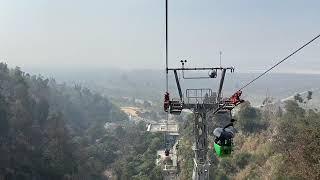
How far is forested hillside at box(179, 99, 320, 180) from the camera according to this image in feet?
78.3

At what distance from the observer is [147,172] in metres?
48.5

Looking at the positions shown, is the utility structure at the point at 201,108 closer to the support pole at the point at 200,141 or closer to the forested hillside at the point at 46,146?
the support pole at the point at 200,141

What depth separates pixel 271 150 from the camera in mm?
35000

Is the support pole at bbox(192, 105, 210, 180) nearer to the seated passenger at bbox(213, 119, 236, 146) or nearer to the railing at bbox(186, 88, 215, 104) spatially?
the railing at bbox(186, 88, 215, 104)

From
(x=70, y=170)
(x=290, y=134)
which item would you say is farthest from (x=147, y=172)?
(x=290, y=134)

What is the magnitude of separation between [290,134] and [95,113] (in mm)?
91075

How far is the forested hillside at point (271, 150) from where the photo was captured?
2386 cm

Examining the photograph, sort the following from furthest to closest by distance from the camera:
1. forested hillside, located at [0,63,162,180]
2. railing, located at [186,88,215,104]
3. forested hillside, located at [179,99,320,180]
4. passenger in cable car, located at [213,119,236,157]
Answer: forested hillside, located at [0,63,162,180]
forested hillside, located at [179,99,320,180]
railing, located at [186,88,215,104]
passenger in cable car, located at [213,119,236,157]

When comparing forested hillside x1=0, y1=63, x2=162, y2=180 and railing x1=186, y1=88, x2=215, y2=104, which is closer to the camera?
railing x1=186, y1=88, x2=215, y2=104

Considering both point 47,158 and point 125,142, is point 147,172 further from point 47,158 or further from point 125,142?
point 125,142

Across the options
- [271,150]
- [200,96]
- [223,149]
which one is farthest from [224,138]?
[271,150]

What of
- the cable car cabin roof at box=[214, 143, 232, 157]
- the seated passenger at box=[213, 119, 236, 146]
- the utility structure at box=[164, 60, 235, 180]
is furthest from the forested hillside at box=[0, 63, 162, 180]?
the seated passenger at box=[213, 119, 236, 146]

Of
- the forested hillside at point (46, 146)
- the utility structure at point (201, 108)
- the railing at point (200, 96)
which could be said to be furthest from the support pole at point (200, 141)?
the forested hillside at point (46, 146)

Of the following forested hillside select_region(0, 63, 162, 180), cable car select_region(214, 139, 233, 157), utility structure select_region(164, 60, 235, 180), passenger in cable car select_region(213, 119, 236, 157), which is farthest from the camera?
forested hillside select_region(0, 63, 162, 180)
